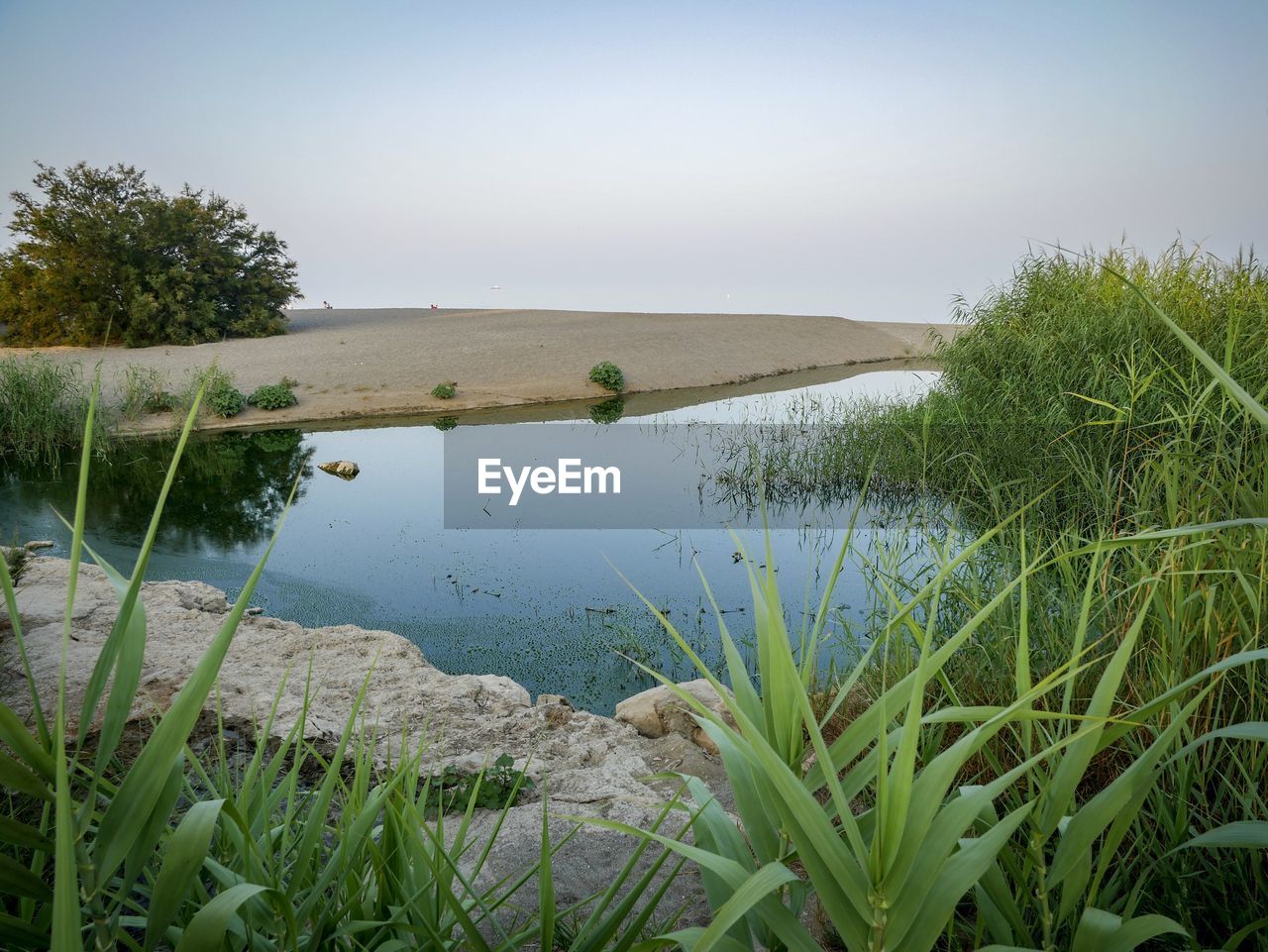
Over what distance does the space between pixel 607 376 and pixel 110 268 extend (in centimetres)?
1222

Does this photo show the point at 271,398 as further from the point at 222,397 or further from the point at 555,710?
the point at 555,710

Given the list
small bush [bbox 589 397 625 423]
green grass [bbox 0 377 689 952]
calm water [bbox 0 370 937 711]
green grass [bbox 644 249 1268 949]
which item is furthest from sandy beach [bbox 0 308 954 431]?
green grass [bbox 0 377 689 952]

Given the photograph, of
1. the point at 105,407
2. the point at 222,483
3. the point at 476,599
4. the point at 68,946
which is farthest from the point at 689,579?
the point at 105,407

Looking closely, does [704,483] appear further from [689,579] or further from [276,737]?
[276,737]

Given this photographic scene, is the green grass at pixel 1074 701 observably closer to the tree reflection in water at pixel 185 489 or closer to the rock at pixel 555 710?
the rock at pixel 555 710

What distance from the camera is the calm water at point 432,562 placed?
4.88m

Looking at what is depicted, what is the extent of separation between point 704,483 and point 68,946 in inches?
331

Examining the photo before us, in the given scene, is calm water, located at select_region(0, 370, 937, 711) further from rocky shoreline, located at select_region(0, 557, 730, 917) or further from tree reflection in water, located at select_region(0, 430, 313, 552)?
rocky shoreline, located at select_region(0, 557, 730, 917)

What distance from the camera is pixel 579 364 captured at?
1756 centimetres

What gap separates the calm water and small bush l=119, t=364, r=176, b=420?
5.55 feet

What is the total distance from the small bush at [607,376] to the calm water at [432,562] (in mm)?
6839

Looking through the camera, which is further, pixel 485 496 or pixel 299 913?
pixel 485 496

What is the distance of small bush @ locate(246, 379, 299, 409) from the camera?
13.7 metres

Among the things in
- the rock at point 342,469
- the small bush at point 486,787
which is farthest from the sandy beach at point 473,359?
the small bush at point 486,787
